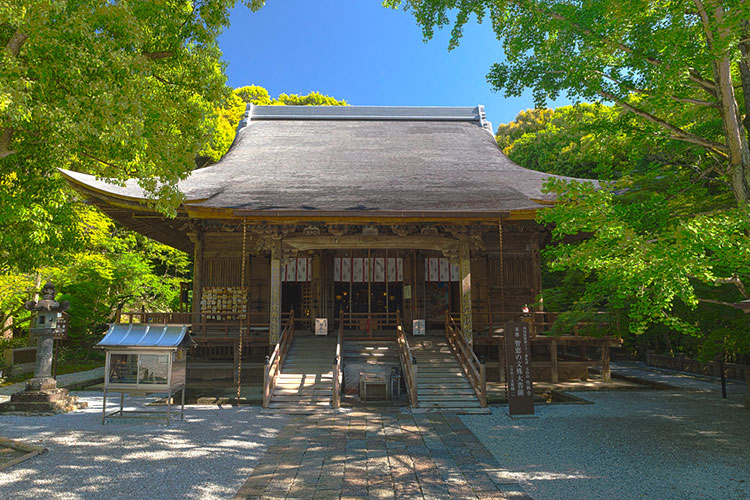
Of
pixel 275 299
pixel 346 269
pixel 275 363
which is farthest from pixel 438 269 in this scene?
pixel 275 363

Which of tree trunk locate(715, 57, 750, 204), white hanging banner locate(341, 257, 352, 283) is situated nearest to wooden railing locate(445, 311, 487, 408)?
white hanging banner locate(341, 257, 352, 283)

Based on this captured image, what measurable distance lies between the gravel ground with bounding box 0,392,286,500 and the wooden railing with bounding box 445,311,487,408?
165 inches

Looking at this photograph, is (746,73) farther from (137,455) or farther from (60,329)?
(60,329)

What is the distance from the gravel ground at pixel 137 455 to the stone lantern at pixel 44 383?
0.41m

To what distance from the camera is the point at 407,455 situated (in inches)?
241

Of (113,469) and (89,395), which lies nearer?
(113,469)

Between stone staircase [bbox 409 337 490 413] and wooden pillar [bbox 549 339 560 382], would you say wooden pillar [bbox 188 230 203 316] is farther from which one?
wooden pillar [bbox 549 339 560 382]

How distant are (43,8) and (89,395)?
9048mm

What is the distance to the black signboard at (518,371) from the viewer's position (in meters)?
8.61

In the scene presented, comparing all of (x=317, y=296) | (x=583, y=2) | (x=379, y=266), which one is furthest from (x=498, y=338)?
(x=583, y=2)

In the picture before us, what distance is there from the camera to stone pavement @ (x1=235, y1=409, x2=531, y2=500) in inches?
189

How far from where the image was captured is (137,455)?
6008mm

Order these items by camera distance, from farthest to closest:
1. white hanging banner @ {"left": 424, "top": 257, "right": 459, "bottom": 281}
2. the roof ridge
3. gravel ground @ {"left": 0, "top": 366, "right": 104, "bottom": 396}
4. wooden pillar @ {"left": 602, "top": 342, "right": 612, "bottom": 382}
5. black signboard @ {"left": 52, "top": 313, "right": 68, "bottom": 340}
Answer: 1. the roof ridge
2. white hanging banner @ {"left": 424, "top": 257, "right": 459, "bottom": 281}
3. wooden pillar @ {"left": 602, "top": 342, "right": 612, "bottom": 382}
4. gravel ground @ {"left": 0, "top": 366, "right": 104, "bottom": 396}
5. black signboard @ {"left": 52, "top": 313, "right": 68, "bottom": 340}

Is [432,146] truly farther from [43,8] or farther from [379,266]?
[43,8]
